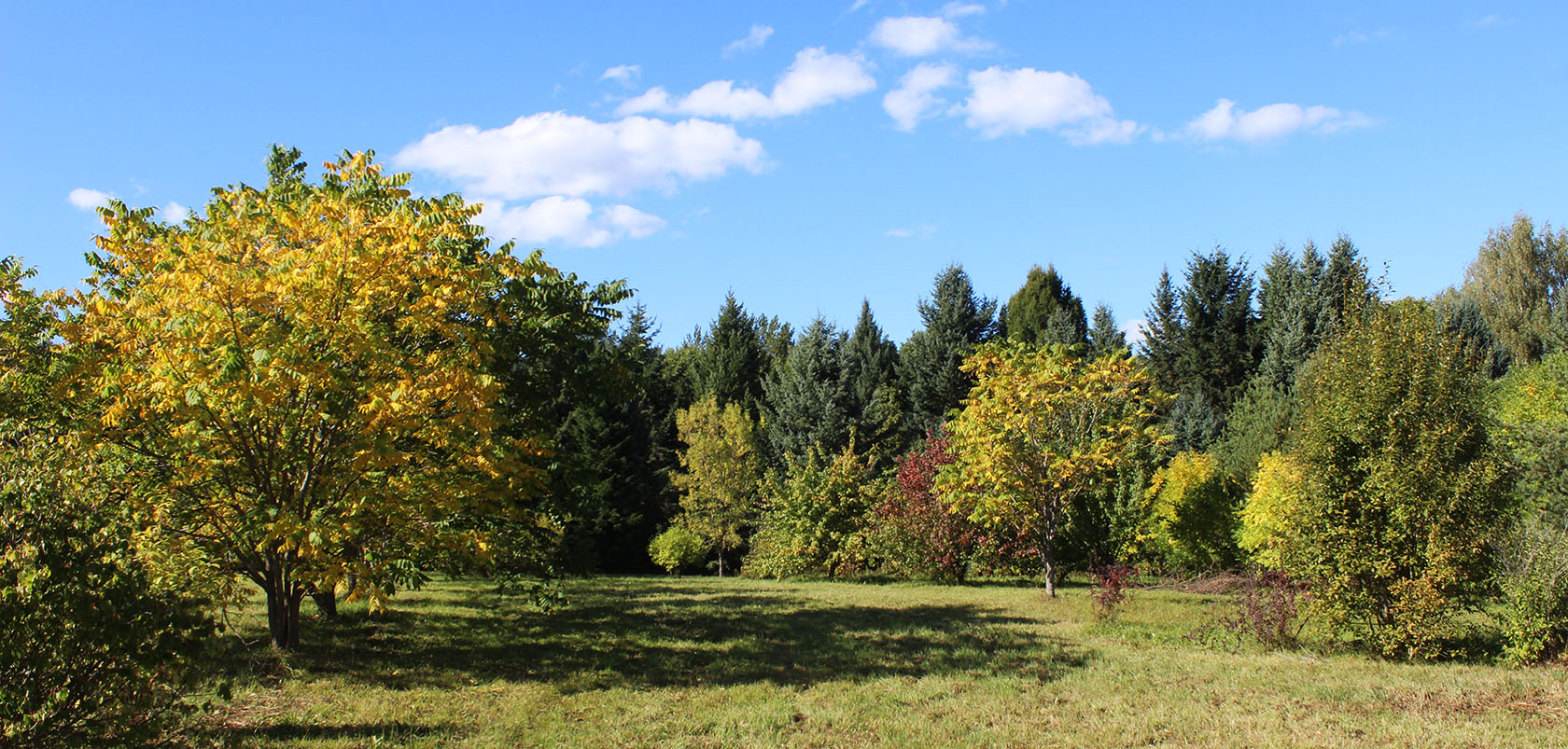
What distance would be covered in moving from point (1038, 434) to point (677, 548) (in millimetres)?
15988

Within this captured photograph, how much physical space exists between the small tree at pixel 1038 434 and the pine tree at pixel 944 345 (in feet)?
52.4

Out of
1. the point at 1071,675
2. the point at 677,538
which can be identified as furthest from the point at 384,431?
the point at 677,538

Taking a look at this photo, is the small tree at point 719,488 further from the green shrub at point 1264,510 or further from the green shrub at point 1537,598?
the green shrub at point 1537,598

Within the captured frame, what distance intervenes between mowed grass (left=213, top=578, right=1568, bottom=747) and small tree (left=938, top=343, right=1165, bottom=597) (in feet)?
15.5

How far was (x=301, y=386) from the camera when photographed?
26.1 ft

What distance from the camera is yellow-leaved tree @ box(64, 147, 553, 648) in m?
7.49

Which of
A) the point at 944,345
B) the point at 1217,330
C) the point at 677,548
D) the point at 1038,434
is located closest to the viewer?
the point at 1038,434

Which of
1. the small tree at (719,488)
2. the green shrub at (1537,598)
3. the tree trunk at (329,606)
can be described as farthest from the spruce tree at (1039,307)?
the tree trunk at (329,606)

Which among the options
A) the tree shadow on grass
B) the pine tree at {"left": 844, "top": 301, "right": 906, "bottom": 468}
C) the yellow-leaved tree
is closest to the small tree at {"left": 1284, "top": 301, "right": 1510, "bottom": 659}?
the yellow-leaved tree

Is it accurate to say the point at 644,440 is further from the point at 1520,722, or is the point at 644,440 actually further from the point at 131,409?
the point at 1520,722

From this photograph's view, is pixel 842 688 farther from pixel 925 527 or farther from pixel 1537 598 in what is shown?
pixel 925 527

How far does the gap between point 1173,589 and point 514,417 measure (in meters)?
15.6

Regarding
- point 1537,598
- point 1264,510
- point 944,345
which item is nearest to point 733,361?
point 944,345

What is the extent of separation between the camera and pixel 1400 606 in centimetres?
966
